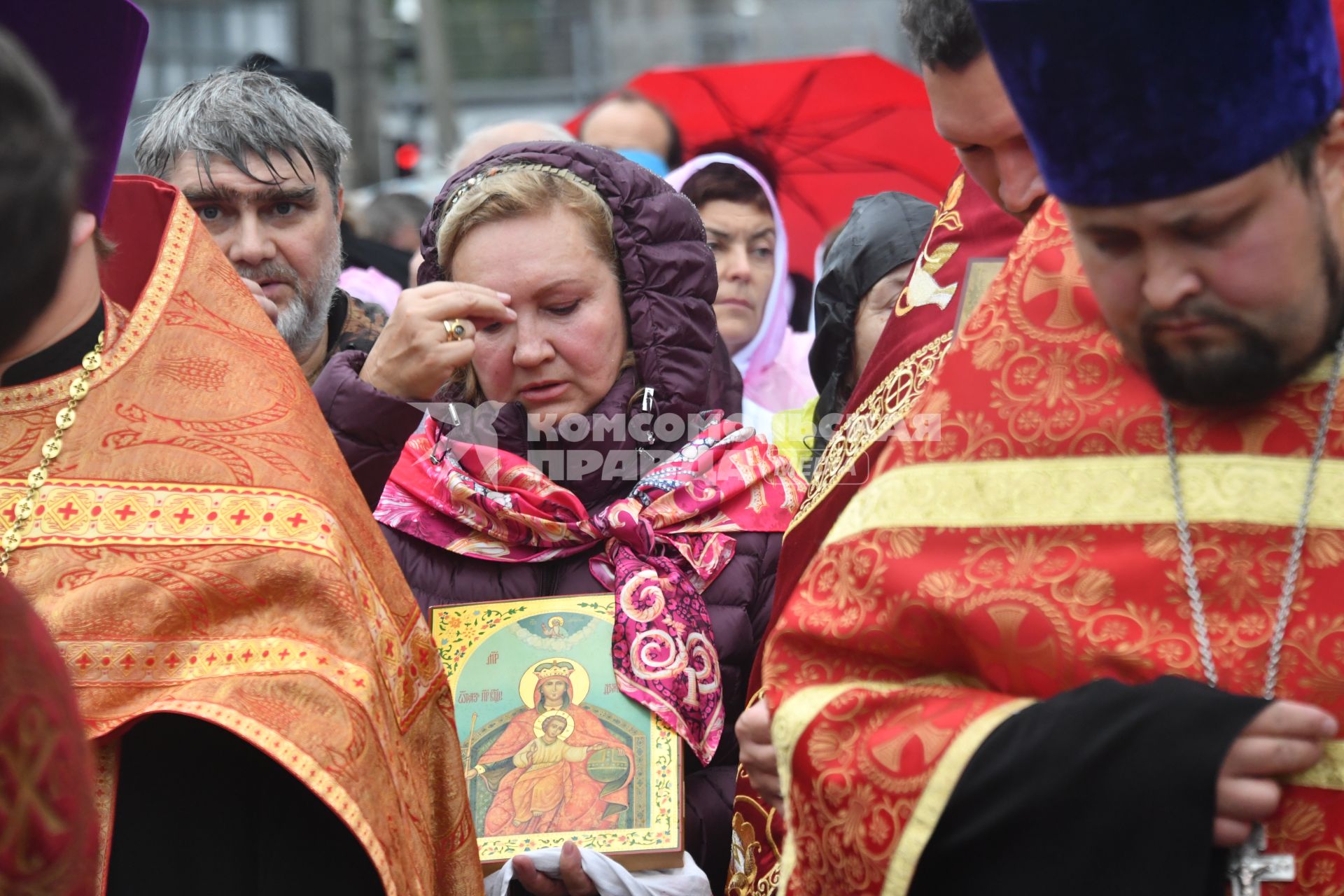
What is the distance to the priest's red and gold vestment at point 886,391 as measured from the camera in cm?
268

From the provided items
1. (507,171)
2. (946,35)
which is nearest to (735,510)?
(507,171)

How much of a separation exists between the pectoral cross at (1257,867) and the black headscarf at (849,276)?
2.34 m

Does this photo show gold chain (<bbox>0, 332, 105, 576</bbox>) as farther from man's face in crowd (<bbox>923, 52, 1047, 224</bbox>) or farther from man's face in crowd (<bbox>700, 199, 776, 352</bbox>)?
man's face in crowd (<bbox>700, 199, 776, 352</bbox>)

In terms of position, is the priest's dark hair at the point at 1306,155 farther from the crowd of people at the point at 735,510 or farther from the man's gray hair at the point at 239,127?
the man's gray hair at the point at 239,127

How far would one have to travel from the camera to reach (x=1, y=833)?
1.49 meters

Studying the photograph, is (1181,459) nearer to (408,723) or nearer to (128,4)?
(408,723)

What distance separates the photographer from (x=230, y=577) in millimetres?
2365

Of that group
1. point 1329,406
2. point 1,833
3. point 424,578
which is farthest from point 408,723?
point 1329,406

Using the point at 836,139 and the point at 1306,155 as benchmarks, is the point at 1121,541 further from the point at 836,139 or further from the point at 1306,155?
the point at 836,139

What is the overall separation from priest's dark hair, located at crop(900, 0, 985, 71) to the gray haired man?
1.86 metres

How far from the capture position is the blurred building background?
17.8m

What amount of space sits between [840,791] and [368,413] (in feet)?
4.42

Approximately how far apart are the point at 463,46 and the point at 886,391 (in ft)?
127

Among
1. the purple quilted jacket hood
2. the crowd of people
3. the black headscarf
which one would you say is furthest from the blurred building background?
the crowd of people
